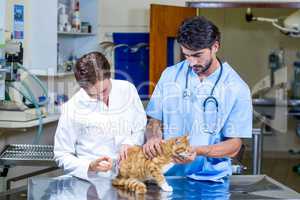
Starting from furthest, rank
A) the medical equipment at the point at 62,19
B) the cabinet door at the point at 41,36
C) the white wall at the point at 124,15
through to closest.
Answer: the white wall at the point at 124,15
the medical equipment at the point at 62,19
the cabinet door at the point at 41,36

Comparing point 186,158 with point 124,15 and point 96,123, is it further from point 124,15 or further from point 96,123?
point 124,15

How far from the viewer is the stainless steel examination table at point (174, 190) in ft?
5.52

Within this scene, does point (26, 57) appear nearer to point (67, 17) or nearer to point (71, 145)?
point (67, 17)

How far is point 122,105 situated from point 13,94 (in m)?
1.49

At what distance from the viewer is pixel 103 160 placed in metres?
1.83

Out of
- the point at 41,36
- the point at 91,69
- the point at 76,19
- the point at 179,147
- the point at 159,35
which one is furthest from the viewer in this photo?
the point at 159,35

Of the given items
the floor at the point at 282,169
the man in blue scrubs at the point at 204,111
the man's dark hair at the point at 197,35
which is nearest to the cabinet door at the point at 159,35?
the floor at the point at 282,169

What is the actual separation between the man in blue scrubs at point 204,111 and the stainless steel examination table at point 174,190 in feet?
0.27

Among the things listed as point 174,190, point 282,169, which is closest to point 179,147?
point 174,190

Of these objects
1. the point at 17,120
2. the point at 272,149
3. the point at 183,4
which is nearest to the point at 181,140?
the point at 17,120

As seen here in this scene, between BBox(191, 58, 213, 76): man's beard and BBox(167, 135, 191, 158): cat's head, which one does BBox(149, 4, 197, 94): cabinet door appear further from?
BBox(167, 135, 191, 158): cat's head

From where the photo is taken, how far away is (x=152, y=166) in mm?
1720

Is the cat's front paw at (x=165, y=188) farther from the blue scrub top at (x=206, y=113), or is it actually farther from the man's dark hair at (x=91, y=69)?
the man's dark hair at (x=91, y=69)

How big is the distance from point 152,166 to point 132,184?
0.29ft
